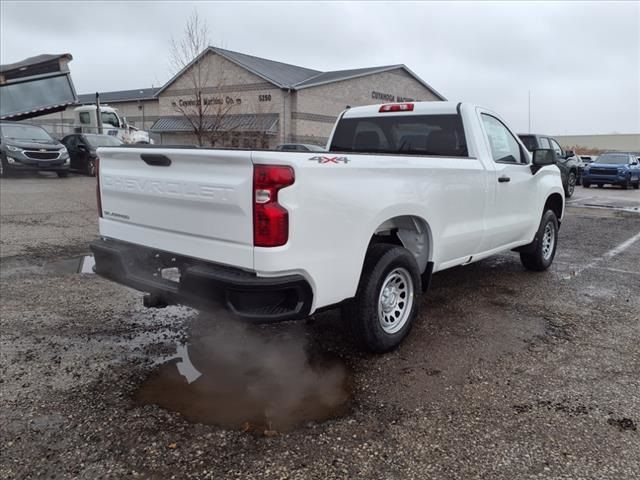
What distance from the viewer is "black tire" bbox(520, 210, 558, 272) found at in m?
6.51

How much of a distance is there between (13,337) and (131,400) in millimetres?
1643

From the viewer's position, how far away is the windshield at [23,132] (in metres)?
16.7

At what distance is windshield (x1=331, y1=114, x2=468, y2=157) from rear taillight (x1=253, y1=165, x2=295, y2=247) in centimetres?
259

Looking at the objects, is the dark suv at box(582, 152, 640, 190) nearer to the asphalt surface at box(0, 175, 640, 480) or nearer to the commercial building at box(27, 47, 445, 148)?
the commercial building at box(27, 47, 445, 148)

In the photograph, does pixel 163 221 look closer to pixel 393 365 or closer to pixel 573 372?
pixel 393 365

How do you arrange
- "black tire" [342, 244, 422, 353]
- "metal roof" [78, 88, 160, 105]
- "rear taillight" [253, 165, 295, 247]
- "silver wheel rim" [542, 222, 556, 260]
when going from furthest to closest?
"metal roof" [78, 88, 160, 105], "silver wheel rim" [542, 222, 556, 260], "black tire" [342, 244, 422, 353], "rear taillight" [253, 165, 295, 247]

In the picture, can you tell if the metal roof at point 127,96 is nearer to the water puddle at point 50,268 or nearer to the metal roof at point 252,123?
the metal roof at point 252,123

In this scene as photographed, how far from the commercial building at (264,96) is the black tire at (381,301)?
26.9m

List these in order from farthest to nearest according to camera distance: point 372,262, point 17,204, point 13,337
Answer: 1. point 17,204
2. point 13,337
3. point 372,262

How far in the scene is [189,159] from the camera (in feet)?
10.8

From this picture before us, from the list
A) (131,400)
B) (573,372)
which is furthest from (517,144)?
(131,400)

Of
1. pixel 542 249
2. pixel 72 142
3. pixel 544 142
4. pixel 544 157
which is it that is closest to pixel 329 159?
pixel 544 157

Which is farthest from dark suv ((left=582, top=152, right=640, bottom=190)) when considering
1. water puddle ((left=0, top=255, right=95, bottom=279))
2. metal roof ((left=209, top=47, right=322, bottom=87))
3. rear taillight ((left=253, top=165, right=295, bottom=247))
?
rear taillight ((left=253, top=165, right=295, bottom=247))

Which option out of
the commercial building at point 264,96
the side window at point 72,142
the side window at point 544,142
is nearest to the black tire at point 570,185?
the side window at point 544,142
